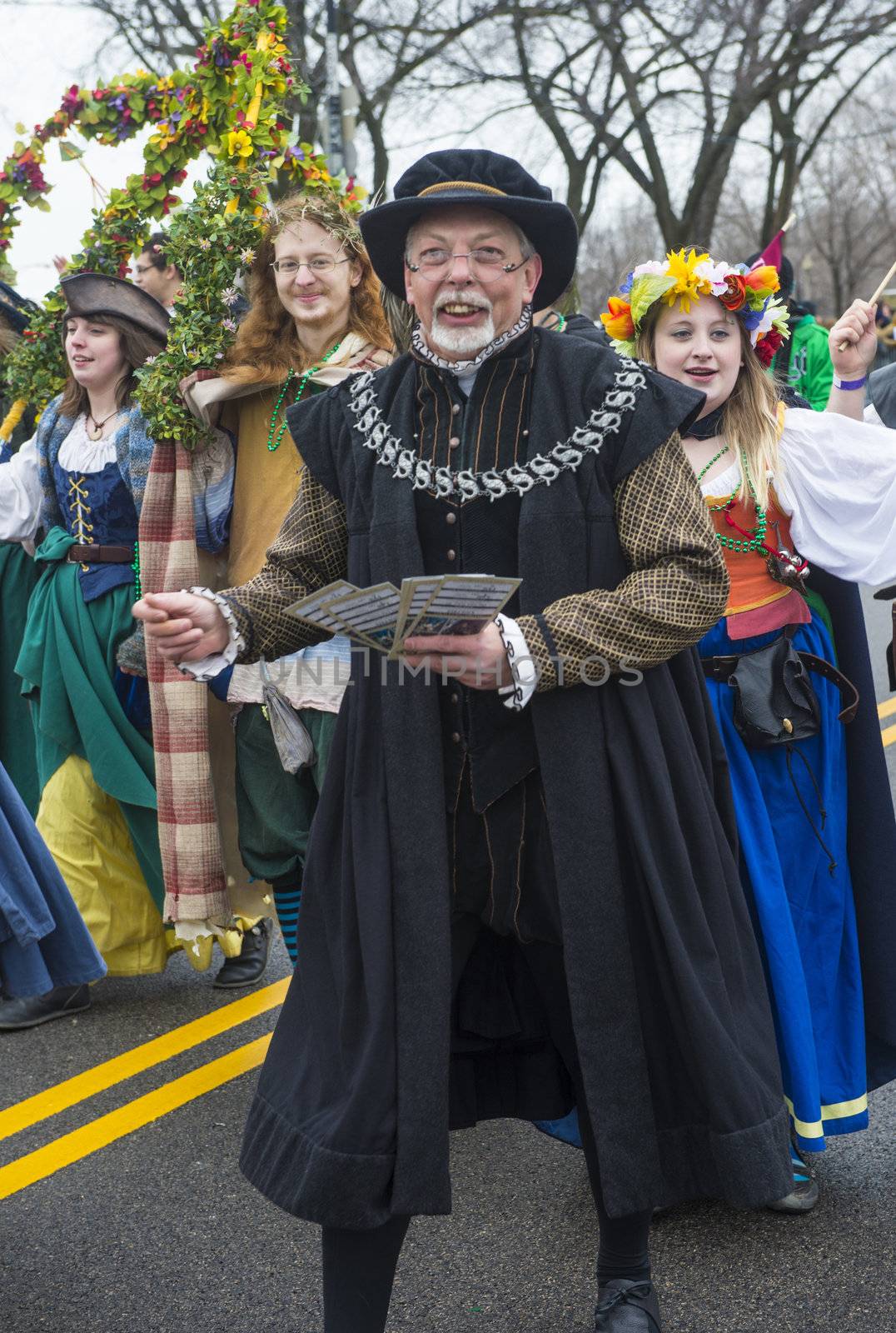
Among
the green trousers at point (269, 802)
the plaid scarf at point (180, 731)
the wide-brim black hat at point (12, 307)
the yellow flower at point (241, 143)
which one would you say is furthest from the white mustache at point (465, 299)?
the wide-brim black hat at point (12, 307)

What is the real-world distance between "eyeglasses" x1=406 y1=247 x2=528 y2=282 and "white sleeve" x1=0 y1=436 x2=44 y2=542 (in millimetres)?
2564

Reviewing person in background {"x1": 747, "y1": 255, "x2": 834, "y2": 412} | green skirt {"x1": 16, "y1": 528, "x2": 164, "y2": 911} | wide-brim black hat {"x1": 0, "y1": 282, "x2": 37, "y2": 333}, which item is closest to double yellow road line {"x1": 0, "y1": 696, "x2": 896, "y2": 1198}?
green skirt {"x1": 16, "y1": 528, "x2": 164, "y2": 911}

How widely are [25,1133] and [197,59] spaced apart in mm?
3141

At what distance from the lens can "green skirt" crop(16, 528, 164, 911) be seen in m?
4.66

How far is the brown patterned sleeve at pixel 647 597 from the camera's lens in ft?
8.06

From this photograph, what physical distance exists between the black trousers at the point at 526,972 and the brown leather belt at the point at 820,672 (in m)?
0.92

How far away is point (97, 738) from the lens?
4656mm

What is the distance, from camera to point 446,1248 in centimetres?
320

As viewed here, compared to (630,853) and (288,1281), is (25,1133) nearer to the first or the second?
(288,1281)

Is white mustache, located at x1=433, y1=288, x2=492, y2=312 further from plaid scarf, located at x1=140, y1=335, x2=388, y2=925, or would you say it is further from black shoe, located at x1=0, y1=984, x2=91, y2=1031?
black shoe, located at x1=0, y1=984, x2=91, y2=1031

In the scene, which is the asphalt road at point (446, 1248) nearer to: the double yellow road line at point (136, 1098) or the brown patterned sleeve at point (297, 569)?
the double yellow road line at point (136, 1098)

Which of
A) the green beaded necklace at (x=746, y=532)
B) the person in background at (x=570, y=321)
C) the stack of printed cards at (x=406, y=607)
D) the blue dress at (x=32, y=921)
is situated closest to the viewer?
the stack of printed cards at (x=406, y=607)

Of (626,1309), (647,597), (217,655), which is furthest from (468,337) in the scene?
(626,1309)

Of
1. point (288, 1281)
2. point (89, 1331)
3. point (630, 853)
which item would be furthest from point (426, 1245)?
point (630, 853)
